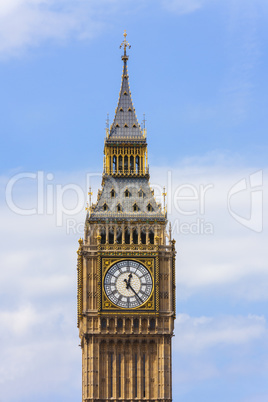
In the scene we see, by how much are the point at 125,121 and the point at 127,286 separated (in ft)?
44.9

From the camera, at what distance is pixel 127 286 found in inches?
5276

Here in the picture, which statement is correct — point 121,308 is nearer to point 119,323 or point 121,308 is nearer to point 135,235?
point 119,323

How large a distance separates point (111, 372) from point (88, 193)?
45.4 ft

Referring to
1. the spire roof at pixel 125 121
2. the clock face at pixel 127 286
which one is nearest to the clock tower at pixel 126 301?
the clock face at pixel 127 286

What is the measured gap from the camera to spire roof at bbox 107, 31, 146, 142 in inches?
5458

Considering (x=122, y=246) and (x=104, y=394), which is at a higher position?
(x=122, y=246)

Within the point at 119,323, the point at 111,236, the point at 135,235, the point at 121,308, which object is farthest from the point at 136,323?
the point at 111,236

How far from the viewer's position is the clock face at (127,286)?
134 m

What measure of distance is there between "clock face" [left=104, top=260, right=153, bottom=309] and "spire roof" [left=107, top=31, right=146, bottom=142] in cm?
1075

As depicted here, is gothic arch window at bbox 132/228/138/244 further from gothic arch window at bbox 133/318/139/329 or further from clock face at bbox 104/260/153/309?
gothic arch window at bbox 133/318/139/329

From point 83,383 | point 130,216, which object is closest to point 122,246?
point 130,216

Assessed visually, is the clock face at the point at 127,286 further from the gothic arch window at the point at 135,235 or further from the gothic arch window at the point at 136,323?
the gothic arch window at the point at 135,235

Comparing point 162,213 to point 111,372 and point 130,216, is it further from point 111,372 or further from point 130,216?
point 111,372

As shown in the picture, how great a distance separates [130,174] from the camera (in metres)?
138
